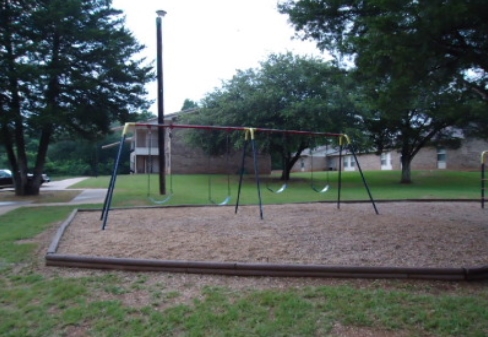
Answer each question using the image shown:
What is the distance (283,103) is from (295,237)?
16.6m

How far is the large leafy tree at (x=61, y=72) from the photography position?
14742 mm

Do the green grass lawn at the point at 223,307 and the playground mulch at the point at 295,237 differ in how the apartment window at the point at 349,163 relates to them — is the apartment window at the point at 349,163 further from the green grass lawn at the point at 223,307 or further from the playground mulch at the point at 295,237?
the green grass lawn at the point at 223,307

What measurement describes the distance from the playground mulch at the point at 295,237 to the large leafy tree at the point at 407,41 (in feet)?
8.11

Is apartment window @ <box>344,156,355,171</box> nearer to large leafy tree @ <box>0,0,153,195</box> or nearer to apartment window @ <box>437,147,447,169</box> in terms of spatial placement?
apartment window @ <box>437,147,447,169</box>

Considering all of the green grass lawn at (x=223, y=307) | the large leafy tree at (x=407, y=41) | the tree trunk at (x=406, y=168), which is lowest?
the green grass lawn at (x=223, y=307)

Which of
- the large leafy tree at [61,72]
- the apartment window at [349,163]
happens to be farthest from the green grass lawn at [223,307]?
the apartment window at [349,163]

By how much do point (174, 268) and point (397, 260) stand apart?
3070 millimetres

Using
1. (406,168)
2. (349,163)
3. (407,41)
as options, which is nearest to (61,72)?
(407,41)

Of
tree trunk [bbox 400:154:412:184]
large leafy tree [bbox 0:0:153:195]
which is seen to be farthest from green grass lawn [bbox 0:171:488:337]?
tree trunk [bbox 400:154:412:184]

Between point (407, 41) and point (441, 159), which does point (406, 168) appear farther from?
point (407, 41)

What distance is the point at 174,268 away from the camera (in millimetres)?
5227

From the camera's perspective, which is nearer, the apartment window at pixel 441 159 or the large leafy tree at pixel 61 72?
the large leafy tree at pixel 61 72

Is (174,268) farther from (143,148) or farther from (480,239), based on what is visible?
(143,148)

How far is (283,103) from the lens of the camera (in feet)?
75.4
